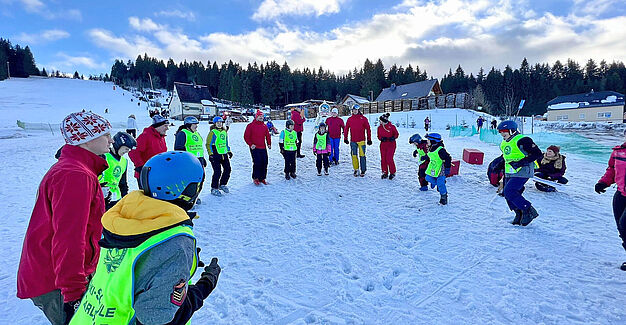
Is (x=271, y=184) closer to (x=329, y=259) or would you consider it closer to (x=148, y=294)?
(x=329, y=259)

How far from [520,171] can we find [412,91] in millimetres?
50951

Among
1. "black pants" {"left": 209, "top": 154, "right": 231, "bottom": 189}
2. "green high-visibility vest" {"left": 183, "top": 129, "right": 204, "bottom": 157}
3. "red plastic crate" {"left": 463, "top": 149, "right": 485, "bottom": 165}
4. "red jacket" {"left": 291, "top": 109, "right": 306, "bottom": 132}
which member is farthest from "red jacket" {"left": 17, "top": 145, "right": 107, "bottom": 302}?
"red plastic crate" {"left": 463, "top": 149, "right": 485, "bottom": 165}

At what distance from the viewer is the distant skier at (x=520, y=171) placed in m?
4.98

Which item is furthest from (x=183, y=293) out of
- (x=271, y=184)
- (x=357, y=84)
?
(x=357, y=84)

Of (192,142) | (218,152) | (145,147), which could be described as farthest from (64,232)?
(218,152)

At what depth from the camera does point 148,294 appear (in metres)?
1.24

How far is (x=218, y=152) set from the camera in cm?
707

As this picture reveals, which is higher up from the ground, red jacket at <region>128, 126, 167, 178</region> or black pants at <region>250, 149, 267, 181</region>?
red jacket at <region>128, 126, 167, 178</region>

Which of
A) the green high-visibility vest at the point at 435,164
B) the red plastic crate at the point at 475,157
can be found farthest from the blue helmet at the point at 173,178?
the red plastic crate at the point at 475,157

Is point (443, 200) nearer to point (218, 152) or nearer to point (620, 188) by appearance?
point (620, 188)

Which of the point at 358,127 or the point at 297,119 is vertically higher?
the point at 297,119

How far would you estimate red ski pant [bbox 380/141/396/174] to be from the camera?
341 inches

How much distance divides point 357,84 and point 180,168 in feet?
307

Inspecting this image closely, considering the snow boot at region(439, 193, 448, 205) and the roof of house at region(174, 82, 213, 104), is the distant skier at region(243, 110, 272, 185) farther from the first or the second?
the roof of house at region(174, 82, 213, 104)
